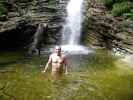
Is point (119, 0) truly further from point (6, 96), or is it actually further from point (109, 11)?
point (6, 96)

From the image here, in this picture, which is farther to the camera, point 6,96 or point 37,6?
point 37,6

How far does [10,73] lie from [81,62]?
182 inches

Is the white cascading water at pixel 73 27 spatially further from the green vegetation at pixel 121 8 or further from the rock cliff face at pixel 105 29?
the green vegetation at pixel 121 8

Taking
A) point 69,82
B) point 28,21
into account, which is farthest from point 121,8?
point 69,82

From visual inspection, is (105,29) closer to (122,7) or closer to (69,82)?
(122,7)

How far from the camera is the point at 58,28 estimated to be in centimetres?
2353

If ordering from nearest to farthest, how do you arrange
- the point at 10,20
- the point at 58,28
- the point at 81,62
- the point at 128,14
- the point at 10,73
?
the point at 10,73 → the point at 81,62 → the point at 128,14 → the point at 10,20 → the point at 58,28

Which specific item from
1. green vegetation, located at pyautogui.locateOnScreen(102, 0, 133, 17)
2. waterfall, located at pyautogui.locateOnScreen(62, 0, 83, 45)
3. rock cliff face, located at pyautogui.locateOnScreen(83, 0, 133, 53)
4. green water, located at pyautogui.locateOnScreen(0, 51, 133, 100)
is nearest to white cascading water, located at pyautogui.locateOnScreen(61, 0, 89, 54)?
waterfall, located at pyautogui.locateOnScreen(62, 0, 83, 45)

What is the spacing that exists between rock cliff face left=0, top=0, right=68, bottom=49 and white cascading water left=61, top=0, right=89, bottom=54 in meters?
0.56

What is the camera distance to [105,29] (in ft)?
70.3

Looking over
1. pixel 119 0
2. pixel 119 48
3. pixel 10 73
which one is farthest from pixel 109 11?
pixel 10 73

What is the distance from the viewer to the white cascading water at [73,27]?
23.6 m

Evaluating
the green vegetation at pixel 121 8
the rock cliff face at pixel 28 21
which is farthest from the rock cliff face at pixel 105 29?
the rock cliff face at pixel 28 21

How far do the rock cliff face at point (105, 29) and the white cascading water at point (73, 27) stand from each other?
0.72m
